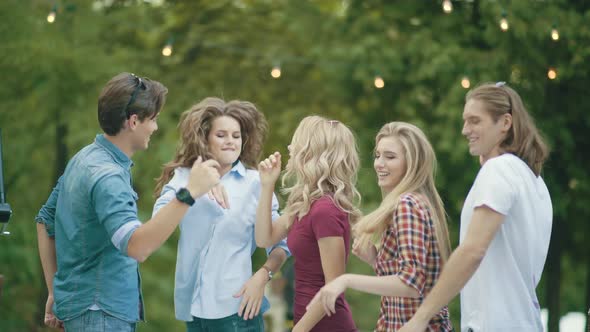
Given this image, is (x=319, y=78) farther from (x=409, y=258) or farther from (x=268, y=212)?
(x=409, y=258)

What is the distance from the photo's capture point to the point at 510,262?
239 centimetres

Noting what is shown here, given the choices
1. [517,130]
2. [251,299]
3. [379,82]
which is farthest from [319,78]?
[517,130]

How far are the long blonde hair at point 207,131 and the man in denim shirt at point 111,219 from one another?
54 cm

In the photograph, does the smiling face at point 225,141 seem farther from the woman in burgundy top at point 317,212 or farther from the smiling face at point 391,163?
the smiling face at point 391,163

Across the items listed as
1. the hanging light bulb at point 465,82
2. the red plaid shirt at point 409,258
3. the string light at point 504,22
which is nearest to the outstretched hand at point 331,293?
the red plaid shirt at point 409,258

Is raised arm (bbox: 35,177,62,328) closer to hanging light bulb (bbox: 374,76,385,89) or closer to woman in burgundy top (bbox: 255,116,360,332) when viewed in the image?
woman in burgundy top (bbox: 255,116,360,332)

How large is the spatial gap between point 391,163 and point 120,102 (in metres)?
0.90

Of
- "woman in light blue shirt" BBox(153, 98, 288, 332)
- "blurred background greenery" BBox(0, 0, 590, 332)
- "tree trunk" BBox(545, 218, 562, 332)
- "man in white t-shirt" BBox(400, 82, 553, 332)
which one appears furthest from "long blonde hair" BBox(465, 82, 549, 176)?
"tree trunk" BBox(545, 218, 562, 332)

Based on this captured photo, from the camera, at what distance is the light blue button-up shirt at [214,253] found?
10.1ft

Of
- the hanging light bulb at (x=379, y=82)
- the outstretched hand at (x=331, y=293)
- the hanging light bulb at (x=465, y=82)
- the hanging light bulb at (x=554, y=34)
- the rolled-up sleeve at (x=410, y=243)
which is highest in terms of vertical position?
the hanging light bulb at (x=554, y=34)

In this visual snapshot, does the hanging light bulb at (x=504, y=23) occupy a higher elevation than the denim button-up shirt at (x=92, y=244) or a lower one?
higher

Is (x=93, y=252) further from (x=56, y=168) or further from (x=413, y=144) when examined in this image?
(x=56, y=168)

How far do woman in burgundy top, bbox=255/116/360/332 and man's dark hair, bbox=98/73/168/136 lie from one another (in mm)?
506

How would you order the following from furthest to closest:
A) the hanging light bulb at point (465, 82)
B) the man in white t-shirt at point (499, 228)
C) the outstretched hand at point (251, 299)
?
the hanging light bulb at point (465, 82), the outstretched hand at point (251, 299), the man in white t-shirt at point (499, 228)
